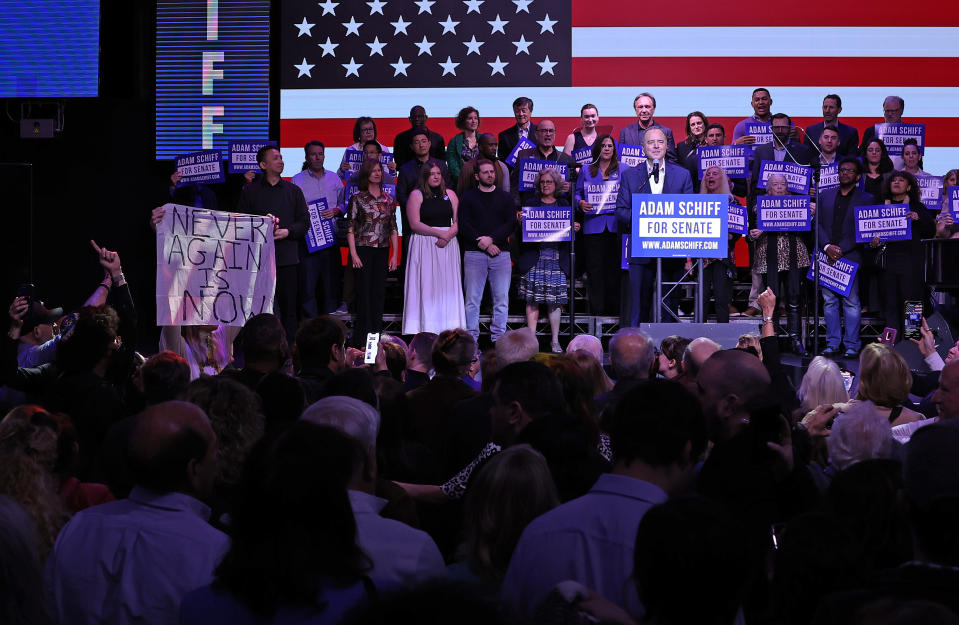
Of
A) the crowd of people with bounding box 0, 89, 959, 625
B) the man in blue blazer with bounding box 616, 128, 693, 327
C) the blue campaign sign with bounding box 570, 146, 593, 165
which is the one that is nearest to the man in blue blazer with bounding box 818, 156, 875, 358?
the man in blue blazer with bounding box 616, 128, 693, 327

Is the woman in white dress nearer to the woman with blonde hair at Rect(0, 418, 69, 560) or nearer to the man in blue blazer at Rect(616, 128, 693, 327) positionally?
the man in blue blazer at Rect(616, 128, 693, 327)

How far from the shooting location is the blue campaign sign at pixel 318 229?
1143 cm

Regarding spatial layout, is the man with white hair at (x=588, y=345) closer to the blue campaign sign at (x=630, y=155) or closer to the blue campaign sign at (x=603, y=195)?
the blue campaign sign at (x=603, y=195)

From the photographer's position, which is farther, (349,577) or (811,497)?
(811,497)

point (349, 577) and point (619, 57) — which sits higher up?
point (619, 57)

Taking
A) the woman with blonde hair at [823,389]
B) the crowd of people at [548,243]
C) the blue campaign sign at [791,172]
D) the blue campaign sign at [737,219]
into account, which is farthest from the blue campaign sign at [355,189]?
the woman with blonde hair at [823,389]

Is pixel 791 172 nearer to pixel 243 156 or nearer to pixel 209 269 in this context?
pixel 243 156

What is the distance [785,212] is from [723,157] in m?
0.83

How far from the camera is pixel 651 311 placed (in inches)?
443

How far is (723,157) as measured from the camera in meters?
11.4

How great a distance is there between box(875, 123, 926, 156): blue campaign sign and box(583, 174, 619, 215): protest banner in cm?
338

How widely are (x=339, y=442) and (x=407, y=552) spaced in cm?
50

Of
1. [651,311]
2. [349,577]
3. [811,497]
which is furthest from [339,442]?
[651,311]

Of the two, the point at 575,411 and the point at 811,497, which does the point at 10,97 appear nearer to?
the point at 575,411
